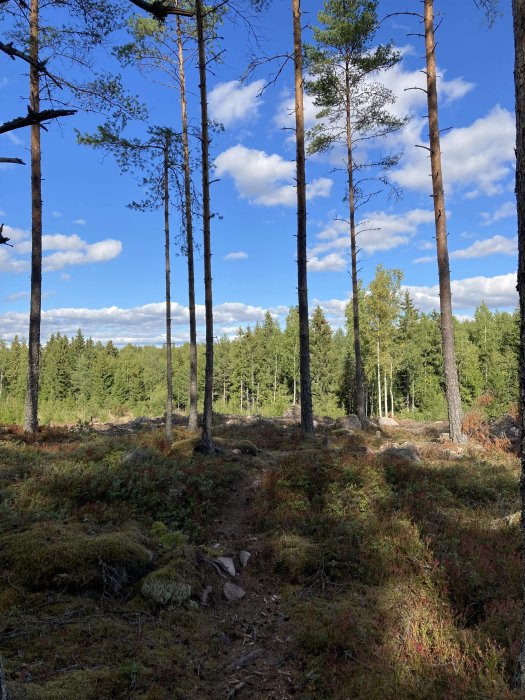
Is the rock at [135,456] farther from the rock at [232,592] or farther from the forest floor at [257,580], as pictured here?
the rock at [232,592]

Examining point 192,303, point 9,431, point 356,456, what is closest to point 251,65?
point 192,303

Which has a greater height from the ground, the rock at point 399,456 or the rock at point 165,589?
the rock at point 399,456

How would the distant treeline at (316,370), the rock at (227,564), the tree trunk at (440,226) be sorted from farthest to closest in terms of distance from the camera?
1. the distant treeline at (316,370)
2. the tree trunk at (440,226)
3. the rock at (227,564)

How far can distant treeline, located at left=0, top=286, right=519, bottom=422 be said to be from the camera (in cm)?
4184

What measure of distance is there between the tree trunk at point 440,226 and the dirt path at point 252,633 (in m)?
9.14

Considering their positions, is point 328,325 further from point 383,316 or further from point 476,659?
point 476,659

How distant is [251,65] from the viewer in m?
13.3

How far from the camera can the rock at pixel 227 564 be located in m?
6.18

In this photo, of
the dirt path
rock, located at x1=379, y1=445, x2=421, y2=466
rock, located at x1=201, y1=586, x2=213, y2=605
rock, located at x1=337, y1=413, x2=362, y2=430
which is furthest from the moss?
rock, located at x1=337, y1=413, x2=362, y2=430

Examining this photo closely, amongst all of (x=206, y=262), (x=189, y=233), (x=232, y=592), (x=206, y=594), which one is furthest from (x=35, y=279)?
(x=232, y=592)

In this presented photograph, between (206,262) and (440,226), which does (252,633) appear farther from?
(440,226)

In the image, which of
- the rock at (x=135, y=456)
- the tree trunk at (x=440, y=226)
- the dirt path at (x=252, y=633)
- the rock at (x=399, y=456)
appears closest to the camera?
the dirt path at (x=252, y=633)

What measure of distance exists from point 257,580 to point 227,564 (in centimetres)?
52

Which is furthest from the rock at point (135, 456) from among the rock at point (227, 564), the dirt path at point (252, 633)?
the rock at point (227, 564)
